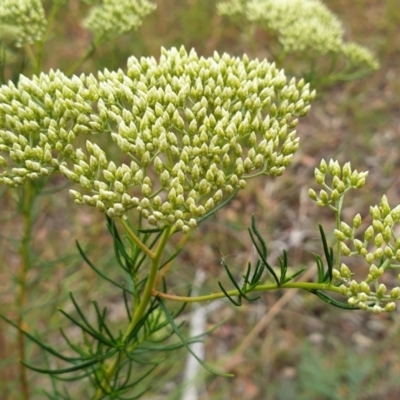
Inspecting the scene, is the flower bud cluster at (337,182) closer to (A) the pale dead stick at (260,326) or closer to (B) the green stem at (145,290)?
(B) the green stem at (145,290)

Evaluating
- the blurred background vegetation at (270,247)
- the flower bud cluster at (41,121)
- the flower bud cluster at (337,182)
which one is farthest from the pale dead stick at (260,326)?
the flower bud cluster at (41,121)

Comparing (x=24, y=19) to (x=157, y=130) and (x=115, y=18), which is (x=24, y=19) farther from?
(x=157, y=130)

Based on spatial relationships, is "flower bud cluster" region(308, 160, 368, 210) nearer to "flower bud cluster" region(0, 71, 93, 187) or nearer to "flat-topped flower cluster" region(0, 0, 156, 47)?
"flower bud cluster" region(0, 71, 93, 187)

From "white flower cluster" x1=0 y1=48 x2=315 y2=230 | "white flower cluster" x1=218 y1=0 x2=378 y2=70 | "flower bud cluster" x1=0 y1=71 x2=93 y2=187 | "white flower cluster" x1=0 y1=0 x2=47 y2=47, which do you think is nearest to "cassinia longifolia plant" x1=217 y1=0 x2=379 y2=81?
"white flower cluster" x1=218 y1=0 x2=378 y2=70

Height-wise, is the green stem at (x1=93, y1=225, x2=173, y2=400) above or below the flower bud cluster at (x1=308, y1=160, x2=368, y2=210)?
below

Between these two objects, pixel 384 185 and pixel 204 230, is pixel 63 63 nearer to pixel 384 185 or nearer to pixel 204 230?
pixel 204 230

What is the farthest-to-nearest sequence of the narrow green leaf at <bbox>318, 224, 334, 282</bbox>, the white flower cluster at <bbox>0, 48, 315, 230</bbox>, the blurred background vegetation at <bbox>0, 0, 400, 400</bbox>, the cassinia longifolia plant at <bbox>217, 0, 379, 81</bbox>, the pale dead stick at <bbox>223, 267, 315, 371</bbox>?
the pale dead stick at <bbox>223, 267, 315, 371</bbox> → the blurred background vegetation at <bbox>0, 0, 400, 400</bbox> → the cassinia longifolia plant at <bbox>217, 0, 379, 81</bbox> → the white flower cluster at <bbox>0, 48, 315, 230</bbox> → the narrow green leaf at <bbox>318, 224, 334, 282</bbox>

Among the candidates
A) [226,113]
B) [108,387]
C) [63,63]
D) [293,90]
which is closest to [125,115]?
[226,113]
